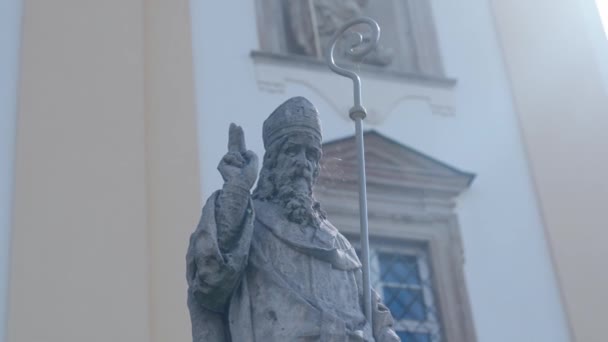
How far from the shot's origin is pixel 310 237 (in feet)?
12.0

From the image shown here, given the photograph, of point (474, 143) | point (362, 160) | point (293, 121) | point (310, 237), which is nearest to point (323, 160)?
point (474, 143)

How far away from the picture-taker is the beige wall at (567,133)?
7.86 metres

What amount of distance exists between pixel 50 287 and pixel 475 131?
2.90 meters

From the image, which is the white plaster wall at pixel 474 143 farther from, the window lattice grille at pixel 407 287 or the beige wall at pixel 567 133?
the window lattice grille at pixel 407 287

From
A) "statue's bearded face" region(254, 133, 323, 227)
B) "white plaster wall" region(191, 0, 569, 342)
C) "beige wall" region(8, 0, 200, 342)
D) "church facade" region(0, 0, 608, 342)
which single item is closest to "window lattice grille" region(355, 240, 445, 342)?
"church facade" region(0, 0, 608, 342)

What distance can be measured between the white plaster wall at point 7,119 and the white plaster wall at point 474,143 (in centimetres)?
100

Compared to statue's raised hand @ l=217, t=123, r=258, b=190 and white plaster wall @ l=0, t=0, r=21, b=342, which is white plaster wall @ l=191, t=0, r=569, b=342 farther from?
statue's raised hand @ l=217, t=123, r=258, b=190

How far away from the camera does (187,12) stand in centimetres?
809

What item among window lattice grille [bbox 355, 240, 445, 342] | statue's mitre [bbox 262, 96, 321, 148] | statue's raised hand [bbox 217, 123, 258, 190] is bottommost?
statue's raised hand [bbox 217, 123, 258, 190]

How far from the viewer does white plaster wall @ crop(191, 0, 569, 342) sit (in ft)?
24.7

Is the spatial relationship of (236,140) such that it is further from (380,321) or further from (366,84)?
(366,84)

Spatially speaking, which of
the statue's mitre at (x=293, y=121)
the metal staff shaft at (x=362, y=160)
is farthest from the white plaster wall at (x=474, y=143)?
the statue's mitre at (x=293, y=121)

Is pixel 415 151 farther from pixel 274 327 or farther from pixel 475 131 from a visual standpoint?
pixel 274 327

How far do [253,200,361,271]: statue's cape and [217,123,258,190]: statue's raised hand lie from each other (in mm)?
132
